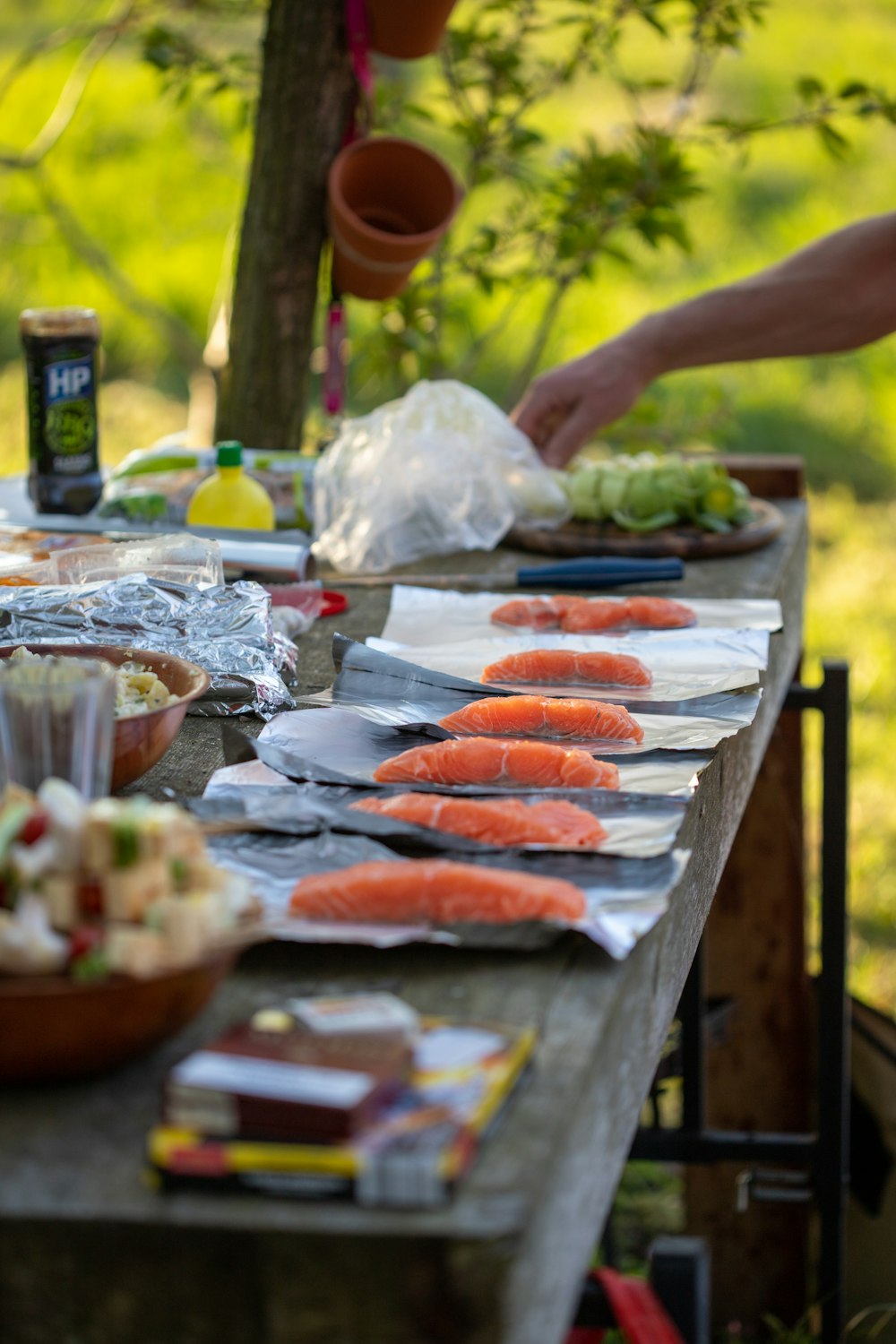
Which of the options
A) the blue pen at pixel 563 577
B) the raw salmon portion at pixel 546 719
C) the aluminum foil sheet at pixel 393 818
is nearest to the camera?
the aluminum foil sheet at pixel 393 818

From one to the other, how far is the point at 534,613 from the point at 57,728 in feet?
3.56

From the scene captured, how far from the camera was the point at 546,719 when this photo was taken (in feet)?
5.32

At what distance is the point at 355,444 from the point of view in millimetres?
2656

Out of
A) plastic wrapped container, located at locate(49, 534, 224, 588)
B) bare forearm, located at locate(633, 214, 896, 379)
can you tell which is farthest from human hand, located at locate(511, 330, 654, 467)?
plastic wrapped container, located at locate(49, 534, 224, 588)

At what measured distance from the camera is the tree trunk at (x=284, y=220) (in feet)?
9.54

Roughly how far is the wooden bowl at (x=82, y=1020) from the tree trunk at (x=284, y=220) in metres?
2.26

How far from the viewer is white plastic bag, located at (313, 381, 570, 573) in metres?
2.57

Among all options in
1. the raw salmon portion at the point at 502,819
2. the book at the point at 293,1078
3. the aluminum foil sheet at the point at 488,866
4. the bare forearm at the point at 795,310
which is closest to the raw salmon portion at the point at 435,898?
the aluminum foil sheet at the point at 488,866

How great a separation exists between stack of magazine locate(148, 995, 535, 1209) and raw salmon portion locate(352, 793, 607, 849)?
0.39 meters

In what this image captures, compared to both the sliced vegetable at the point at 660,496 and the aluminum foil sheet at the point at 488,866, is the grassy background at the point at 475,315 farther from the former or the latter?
the aluminum foil sheet at the point at 488,866

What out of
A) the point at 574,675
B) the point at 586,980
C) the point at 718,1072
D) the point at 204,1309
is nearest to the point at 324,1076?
the point at 204,1309

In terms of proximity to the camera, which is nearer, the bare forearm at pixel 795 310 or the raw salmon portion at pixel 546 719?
the raw salmon portion at pixel 546 719

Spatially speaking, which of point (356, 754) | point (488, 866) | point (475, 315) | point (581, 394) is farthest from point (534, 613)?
point (475, 315)

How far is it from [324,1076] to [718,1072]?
257 centimetres
